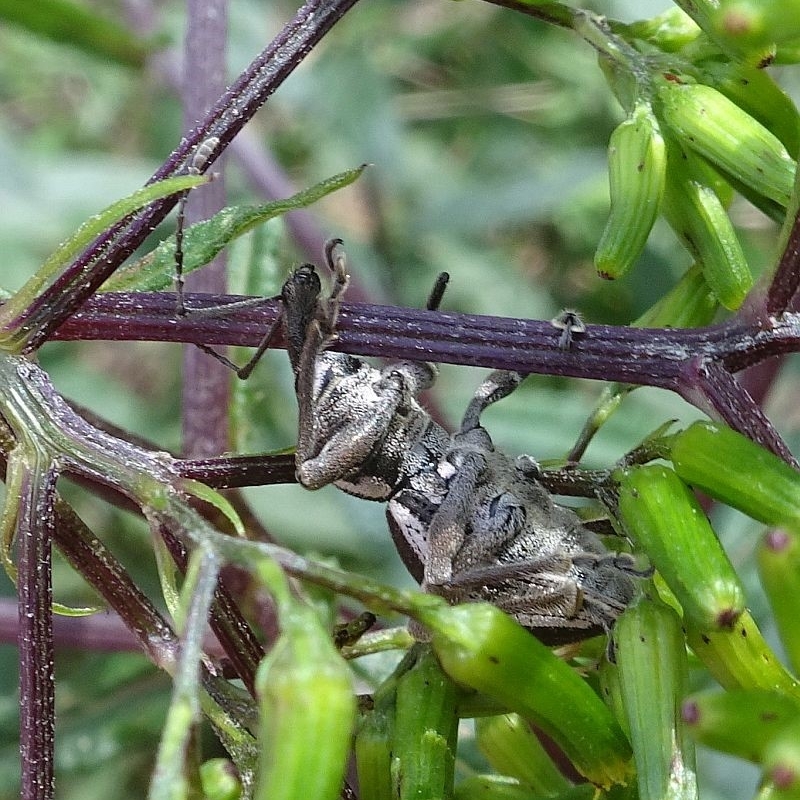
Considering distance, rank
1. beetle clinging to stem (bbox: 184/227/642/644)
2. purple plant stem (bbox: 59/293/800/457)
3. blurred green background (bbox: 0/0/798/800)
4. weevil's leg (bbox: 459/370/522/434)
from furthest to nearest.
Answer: blurred green background (bbox: 0/0/798/800) < weevil's leg (bbox: 459/370/522/434) < beetle clinging to stem (bbox: 184/227/642/644) < purple plant stem (bbox: 59/293/800/457)

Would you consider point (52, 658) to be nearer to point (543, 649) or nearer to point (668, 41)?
point (543, 649)

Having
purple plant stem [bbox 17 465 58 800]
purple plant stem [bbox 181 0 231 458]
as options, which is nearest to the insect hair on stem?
purple plant stem [bbox 17 465 58 800]

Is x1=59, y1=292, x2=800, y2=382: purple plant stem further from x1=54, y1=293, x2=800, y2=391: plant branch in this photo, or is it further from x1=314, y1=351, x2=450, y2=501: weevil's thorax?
x1=314, y1=351, x2=450, y2=501: weevil's thorax

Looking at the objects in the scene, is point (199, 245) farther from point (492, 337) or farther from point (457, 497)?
point (457, 497)

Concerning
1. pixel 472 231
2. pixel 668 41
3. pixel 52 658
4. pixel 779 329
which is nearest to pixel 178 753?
pixel 52 658

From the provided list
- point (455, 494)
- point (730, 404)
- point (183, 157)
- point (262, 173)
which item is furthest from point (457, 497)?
point (262, 173)
